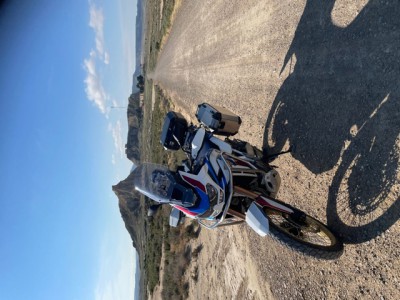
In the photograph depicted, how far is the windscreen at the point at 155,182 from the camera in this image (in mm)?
6477

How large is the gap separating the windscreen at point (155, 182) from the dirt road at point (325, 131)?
2.99 metres

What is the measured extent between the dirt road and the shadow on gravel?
2cm

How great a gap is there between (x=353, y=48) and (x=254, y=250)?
5.96m

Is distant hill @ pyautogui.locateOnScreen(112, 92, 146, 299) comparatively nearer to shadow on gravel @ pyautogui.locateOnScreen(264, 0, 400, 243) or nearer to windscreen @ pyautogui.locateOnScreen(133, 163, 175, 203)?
windscreen @ pyautogui.locateOnScreen(133, 163, 175, 203)

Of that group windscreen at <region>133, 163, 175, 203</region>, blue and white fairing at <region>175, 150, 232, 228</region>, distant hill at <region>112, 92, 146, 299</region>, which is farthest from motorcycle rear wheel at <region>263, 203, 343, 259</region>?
distant hill at <region>112, 92, 146, 299</region>

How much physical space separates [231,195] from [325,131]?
2275 millimetres

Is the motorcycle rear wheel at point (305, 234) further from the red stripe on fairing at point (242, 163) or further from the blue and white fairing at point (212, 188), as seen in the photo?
the red stripe on fairing at point (242, 163)

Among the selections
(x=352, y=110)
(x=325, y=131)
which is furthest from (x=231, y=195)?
(x=352, y=110)

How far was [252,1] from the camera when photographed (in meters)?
12.0

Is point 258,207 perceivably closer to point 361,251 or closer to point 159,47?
point 361,251

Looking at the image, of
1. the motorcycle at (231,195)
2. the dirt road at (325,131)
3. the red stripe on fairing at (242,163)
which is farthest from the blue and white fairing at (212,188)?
the dirt road at (325,131)

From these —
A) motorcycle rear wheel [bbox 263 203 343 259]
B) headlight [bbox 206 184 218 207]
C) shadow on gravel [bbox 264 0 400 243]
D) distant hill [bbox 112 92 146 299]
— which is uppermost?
shadow on gravel [bbox 264 0 400 243]

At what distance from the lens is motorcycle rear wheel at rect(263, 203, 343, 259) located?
19.0 ft

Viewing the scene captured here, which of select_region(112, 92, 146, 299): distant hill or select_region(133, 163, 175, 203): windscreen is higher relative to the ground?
select_region(133, 163, 175, 203): windscreen
